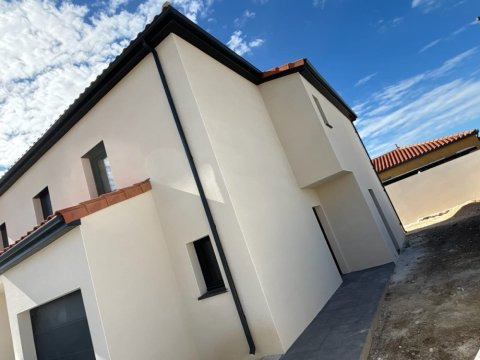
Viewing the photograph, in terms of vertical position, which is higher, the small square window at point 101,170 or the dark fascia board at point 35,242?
the small square window at point 101,170

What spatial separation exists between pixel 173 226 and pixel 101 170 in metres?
3.56

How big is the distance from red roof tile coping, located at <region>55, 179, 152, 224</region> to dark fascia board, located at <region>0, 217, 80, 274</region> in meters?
0.11

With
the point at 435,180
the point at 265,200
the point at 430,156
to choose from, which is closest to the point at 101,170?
the point at 265,200

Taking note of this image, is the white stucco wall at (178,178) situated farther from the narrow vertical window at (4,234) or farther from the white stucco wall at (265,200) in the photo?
the narrow vertical window at (4,234)

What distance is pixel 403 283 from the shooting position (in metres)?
6.95

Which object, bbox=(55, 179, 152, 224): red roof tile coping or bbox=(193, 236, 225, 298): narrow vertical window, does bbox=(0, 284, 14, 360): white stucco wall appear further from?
bbox=(193, 236, 225, 298): narrow vertical window

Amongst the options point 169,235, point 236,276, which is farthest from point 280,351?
point 169,235

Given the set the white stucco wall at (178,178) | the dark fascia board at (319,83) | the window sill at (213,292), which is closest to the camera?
the white stucco wall at (178,178)

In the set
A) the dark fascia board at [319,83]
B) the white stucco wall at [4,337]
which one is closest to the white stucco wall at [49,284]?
the white stucco wall at [4,337]

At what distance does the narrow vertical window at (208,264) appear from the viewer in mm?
5838

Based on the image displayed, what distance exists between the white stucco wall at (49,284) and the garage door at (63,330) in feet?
0.59

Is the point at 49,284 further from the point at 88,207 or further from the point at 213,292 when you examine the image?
the point at 213,292

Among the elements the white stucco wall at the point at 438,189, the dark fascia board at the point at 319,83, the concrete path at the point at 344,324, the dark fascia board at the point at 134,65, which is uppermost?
the dark fascia board at the point at 134,65

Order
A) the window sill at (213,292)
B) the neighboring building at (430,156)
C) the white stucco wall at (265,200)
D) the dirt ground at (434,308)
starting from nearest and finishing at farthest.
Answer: the dirt ground at (434,308) < the window sill at (213,292) < the white stucco wall at (265,200) < the neighboring building at (430,156)
